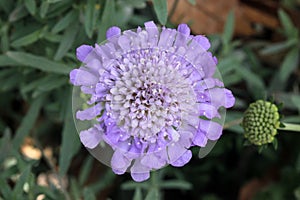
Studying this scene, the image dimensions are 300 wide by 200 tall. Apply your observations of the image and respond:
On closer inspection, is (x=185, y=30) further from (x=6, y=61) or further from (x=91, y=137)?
(x=6, y=61)

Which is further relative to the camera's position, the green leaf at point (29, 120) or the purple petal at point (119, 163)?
the green leaf at point (29, 120)

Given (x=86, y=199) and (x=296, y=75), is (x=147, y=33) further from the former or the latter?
(x=296, y=75)

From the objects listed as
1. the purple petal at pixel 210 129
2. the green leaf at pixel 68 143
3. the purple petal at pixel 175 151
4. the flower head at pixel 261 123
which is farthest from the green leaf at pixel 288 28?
the purple petal at pixel 175 151

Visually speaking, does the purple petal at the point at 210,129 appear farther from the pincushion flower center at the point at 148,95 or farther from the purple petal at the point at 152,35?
the purple petal at the point at 152,35

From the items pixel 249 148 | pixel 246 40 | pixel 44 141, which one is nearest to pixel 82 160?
pixel 44 141

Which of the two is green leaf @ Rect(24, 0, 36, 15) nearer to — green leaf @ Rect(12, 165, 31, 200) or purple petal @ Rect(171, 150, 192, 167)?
green leaf @ Rect(12, 165, 31, 200)

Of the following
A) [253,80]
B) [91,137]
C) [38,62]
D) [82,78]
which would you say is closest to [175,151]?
[91,137]

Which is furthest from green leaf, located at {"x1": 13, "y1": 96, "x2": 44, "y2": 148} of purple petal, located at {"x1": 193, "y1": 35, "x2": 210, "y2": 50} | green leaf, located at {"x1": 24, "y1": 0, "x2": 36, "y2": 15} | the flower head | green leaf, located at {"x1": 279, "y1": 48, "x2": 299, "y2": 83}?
green leaf, located at {"x1": 279, "y1": 48, "x2": 299, "y2": 83}
